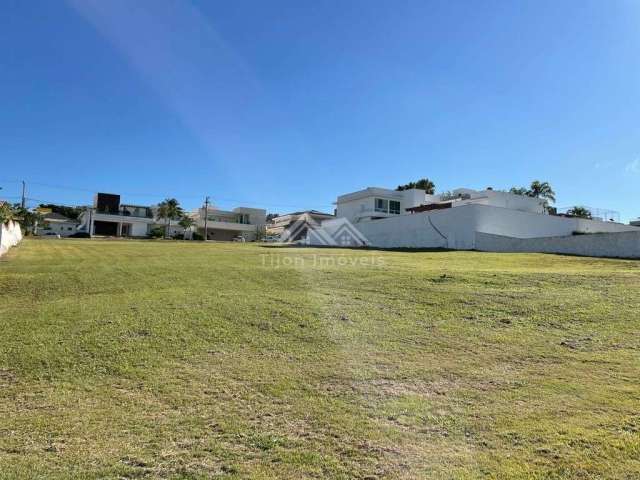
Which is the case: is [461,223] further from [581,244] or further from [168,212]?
[168,212]

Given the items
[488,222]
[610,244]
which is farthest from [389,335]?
[488,222]

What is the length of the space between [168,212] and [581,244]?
5737cm

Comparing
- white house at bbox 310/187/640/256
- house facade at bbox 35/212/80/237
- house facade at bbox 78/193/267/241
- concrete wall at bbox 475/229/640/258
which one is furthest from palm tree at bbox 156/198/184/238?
concrete wall at bbox 475/229/640/258

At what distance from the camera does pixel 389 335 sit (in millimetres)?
6957

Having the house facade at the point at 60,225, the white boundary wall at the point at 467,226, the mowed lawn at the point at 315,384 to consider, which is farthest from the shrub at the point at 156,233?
the mowed lawn at the point at 315,384

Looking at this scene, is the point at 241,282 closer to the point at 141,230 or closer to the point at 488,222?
the point at 488,222

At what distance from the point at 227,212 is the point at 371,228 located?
1585 inches

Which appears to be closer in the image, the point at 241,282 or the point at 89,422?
the point at 89,422

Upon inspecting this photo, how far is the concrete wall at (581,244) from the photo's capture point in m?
22.8

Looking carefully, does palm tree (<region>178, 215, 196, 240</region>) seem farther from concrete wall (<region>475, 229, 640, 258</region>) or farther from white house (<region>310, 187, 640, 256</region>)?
concrete wall (<region>475, 229, 640, 258</region>)

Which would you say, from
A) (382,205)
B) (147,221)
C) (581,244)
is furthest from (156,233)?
(581,244)

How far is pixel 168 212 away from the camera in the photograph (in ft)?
219

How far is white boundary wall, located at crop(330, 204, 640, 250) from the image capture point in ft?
101

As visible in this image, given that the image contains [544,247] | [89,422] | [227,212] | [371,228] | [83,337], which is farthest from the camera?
[227,212]
